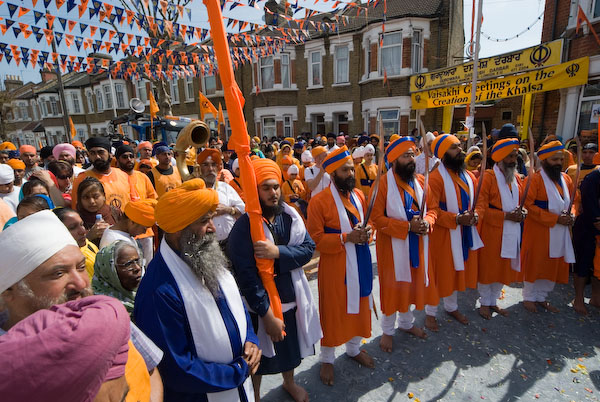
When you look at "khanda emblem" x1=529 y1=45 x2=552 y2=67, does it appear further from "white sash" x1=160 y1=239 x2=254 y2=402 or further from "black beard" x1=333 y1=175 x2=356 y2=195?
"white sash" x1=160 y1=239 x2=254 y2=402

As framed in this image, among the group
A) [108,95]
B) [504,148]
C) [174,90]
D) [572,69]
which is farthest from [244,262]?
[108,95]

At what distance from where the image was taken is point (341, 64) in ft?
55.5

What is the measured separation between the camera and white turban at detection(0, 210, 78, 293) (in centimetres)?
109

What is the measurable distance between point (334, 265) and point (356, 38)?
16.1m

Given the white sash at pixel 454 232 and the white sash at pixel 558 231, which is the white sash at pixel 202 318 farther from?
the white sash at pixel 558 231

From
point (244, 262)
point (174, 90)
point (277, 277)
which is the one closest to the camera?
point (244, 262)

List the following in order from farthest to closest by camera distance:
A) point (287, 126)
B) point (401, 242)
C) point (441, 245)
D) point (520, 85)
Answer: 1. point (287, 126)
2. point (520, 85)
3. point (441, 245)
4. point (401, 242)

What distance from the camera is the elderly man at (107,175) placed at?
373 centimetres

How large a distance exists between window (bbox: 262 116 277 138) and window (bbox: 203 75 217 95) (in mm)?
4297

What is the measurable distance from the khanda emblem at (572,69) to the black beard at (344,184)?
345 inches

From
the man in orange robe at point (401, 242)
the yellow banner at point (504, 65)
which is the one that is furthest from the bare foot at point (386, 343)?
the yellow banner at point (504, 65)

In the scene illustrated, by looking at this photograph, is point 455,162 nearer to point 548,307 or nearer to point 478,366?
point 478,366

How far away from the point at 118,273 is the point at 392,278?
2.45 m

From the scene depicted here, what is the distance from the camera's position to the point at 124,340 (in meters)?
0.88
